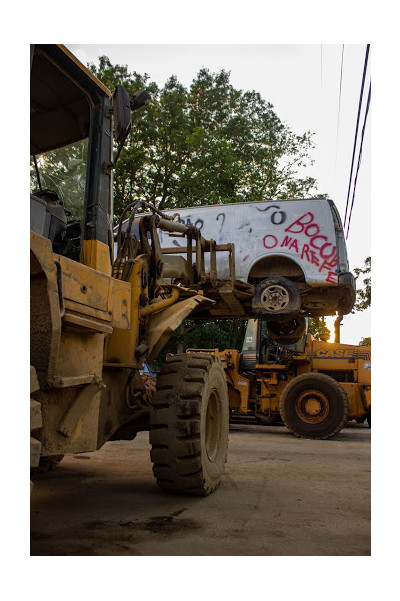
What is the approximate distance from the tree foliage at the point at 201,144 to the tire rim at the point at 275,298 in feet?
19.3

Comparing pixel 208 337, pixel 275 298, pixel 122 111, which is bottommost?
pixel 208 337

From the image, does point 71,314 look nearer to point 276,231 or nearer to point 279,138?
→ point 276,231

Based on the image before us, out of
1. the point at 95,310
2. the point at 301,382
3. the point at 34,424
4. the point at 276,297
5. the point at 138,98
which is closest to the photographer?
the point at 34,424

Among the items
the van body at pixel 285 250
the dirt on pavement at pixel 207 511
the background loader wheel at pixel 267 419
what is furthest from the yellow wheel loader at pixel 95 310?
the background loader wheel at pixel 267 419

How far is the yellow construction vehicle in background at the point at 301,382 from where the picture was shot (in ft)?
33.3

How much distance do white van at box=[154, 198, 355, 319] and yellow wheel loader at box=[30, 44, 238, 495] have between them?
3790 millimetres

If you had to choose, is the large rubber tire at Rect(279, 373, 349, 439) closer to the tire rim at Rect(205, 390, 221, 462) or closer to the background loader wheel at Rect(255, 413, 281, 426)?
the background loader wheel at Rect(255, 413, 281, 426)

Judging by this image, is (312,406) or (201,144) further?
(201,144)

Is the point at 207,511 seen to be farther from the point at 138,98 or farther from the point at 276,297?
the point at 276,297

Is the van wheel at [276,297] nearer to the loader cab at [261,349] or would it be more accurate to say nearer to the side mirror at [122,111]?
the loader cab at [261,349]

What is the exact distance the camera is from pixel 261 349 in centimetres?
1245

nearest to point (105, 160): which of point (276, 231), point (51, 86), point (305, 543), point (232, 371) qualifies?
point (51, 86)

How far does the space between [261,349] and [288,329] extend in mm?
2476

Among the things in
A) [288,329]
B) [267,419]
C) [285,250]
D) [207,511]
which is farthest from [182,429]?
[267,419]
